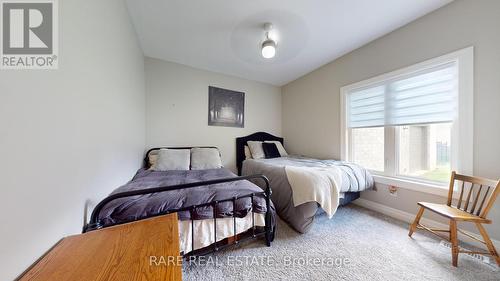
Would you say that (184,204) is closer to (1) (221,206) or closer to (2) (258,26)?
(1) (221,206)

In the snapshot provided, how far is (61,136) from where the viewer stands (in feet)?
2.27

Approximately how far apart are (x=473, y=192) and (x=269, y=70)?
117 inches

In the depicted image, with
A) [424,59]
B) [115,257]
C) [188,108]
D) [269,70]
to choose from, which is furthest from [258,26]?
[115,257]

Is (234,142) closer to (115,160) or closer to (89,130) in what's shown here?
(115,160)

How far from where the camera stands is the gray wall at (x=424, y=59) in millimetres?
1362

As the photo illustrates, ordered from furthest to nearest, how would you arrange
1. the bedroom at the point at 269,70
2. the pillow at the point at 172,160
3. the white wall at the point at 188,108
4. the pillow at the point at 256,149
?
the pillow at the point at 256,149
the white wall at the point at 188,108
the pillow at the point at 172,160
the bedroom at the point at 269,70

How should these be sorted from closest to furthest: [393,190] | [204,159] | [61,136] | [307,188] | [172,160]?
1. [61,136]
2. [307,188]
3. [393,190]
4. [172,160]
5. [204,159]

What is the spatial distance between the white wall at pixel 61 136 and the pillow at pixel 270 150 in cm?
238

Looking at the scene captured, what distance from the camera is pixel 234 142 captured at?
132 inches

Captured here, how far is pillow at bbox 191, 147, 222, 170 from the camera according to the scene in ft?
8.27

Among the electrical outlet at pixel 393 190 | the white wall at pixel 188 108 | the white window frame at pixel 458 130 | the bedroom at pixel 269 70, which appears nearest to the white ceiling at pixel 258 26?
the bedroom at pixel 269 70

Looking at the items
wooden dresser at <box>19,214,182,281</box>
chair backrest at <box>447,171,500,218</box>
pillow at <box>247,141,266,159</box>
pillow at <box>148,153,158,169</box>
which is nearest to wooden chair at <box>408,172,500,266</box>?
chair backrest at <box>447,171,500,218</box>

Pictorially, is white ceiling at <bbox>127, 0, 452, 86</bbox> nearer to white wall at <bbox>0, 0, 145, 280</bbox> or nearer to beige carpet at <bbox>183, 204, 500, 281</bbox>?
white wall at <bbox>0, 0, 145, 280</bbox>

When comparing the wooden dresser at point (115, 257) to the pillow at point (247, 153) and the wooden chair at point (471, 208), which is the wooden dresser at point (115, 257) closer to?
the wooden chair at point (471, 208)
